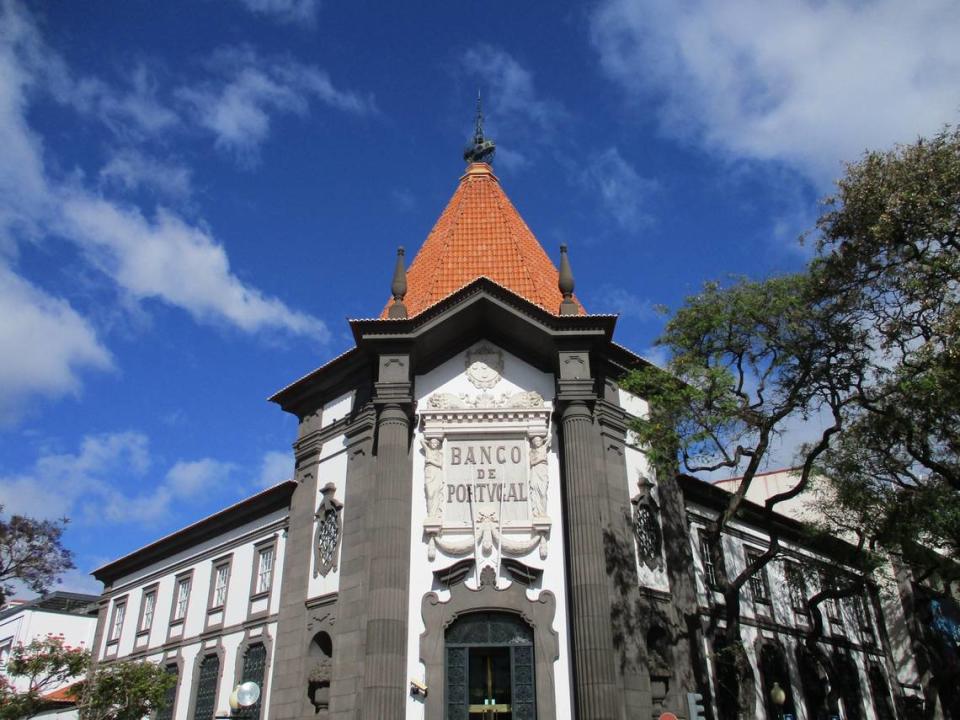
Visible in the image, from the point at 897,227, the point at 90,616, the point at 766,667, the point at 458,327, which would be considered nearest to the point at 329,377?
the point at 458,327

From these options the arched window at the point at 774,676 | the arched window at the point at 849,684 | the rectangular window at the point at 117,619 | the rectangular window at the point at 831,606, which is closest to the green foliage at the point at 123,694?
the rectangular window at the point at 117,619

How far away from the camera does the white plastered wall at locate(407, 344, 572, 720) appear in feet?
58.7

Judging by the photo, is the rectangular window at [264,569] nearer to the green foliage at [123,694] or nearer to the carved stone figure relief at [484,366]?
the green foliage at [123,694]

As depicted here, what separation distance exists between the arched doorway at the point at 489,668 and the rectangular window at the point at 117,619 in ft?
63.8

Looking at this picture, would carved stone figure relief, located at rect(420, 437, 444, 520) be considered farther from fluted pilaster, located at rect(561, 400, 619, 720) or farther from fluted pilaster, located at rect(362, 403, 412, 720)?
fluted pilaster, located at rect(561, 400, 619, 720)

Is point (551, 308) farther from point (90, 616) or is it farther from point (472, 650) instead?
point (90, 616)

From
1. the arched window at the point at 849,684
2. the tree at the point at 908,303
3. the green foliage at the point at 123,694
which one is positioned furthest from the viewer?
the arched window at the point at 849,684

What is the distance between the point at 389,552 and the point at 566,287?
799 cm

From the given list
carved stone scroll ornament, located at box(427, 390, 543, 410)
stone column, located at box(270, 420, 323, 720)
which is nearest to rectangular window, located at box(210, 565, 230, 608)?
stone column, located at box(270, 420, 323, 720)

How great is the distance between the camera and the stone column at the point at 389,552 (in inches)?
685

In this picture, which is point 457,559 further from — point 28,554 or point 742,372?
point 28,554

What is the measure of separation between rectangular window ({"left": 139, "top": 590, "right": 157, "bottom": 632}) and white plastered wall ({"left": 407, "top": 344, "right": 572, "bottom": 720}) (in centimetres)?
1600

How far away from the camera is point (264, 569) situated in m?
25.9

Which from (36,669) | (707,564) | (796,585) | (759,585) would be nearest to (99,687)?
(36,669)
